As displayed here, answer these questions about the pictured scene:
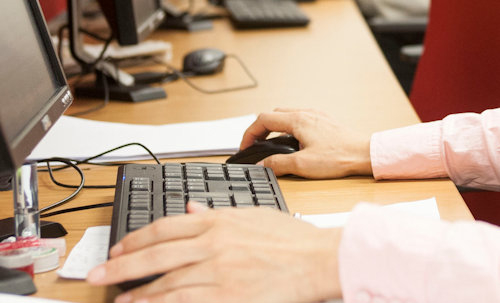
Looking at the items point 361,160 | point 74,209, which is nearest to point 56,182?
point 74,209

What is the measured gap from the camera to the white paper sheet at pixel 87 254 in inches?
28.9

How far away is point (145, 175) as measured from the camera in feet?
2.93

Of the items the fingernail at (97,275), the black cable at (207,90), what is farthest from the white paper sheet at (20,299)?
the black cable at (207,90)

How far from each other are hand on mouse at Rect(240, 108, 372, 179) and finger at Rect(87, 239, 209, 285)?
14.4 inches

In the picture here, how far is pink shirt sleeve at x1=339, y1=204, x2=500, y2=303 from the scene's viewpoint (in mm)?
639

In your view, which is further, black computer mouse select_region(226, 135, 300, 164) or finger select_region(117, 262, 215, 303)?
black computer mouse select_region(226, 135, 300, 164)

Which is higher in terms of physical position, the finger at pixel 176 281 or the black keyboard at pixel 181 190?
the finger at pixel 176 281

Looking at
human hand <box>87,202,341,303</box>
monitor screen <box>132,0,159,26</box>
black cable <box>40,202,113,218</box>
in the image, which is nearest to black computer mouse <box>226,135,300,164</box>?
black cable <box>40,202,113,218</box>

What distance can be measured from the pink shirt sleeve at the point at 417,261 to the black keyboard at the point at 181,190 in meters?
0.17

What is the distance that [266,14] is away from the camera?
6.95 ft

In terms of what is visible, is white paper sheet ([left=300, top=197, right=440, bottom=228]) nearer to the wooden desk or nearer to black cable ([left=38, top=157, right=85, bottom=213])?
the wooden desk

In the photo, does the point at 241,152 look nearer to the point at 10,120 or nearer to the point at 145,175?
the point at 145,175

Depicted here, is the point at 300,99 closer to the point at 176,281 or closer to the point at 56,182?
the point at 56,182

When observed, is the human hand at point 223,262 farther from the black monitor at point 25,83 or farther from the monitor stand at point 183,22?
the monitor stand at point 183,22
